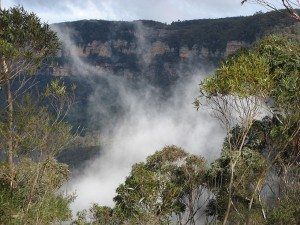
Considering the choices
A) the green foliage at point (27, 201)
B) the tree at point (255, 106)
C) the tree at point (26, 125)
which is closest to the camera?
the green foliage at point (27, 201)

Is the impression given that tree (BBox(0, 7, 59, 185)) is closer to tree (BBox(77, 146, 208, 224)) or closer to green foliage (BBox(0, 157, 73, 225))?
green foliage (BBox(0, 157, 73, 225))

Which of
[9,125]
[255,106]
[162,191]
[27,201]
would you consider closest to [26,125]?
[9,125]

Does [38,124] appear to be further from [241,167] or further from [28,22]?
[241,167]

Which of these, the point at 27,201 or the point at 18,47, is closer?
the point at 27,201

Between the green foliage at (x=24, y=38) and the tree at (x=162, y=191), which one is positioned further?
the tree at (x=162, y=191)

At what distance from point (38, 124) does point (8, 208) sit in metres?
3.31

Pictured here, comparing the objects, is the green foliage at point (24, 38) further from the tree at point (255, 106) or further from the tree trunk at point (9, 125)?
the tree at point (255, 106)

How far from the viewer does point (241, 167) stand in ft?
89.7

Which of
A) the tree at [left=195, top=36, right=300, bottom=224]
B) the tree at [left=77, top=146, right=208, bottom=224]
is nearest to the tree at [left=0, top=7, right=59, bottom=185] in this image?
the tree at [left=195, top=36, right=300, bottom=224]

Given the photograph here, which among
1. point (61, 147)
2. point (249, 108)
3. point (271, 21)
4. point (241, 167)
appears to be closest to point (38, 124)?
point (61, 147)

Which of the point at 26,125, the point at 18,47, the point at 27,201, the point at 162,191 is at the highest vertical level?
the point at 18,47

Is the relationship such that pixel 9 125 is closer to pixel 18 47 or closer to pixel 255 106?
pixel 18 47

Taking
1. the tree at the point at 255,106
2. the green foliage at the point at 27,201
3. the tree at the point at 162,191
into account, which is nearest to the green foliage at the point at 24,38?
the green foliage at the point at 27,201

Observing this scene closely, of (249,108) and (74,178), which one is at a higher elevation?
(249,108)
